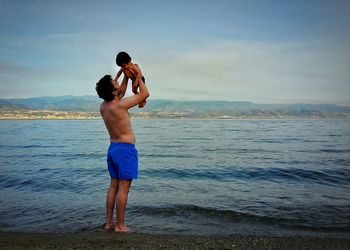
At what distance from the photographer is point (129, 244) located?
463 cm

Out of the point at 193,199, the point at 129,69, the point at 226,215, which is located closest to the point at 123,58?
the point at 129,69

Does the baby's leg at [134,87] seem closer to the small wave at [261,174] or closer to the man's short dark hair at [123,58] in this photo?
the man's short dark hair at [123,58]

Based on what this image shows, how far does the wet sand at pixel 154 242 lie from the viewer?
4578mm

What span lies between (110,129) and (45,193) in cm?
527

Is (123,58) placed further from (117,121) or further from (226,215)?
(226,215)

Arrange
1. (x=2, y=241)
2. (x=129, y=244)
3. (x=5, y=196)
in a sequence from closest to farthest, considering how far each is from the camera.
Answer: (x=129, y=244) → (x=2, y=241) → (x=5, y=196)

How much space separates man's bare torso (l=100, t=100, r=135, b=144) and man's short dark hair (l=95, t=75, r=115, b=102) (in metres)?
0.15

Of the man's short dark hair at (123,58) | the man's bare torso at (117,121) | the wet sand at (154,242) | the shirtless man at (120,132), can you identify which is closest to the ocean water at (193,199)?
the wet sand at (154,242)

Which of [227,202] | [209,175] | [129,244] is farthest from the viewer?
[209,175]

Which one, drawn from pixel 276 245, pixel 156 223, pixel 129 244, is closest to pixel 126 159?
pixel 129 244

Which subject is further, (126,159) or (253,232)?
(253,232)

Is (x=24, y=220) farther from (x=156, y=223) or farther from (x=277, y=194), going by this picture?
(x=277, y=194)

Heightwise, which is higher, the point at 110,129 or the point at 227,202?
the point at 110,129

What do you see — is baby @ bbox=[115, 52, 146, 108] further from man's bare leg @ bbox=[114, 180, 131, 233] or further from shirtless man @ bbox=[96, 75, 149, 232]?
man's bare leg @ bbox=[114, 180, 131, 233]
